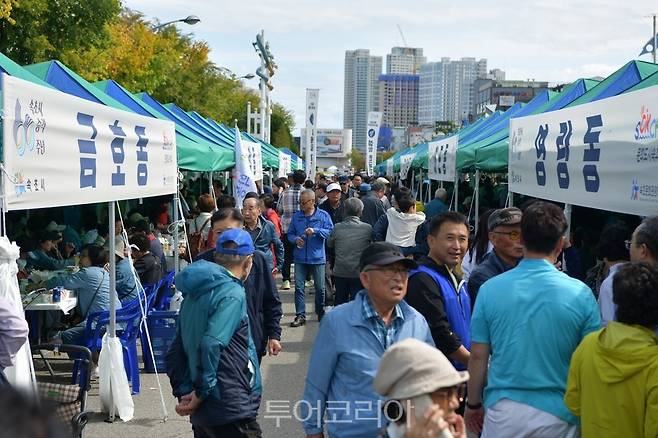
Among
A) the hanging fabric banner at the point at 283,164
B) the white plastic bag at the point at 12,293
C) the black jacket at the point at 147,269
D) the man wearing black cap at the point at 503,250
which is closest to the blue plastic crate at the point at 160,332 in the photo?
the black jacket at the point at 147,269

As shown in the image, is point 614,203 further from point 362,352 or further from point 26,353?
point 26,353

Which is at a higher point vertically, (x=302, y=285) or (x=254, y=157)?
(x=254, y=157)

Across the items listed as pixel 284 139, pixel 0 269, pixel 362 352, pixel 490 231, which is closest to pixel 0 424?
pixel 362 352

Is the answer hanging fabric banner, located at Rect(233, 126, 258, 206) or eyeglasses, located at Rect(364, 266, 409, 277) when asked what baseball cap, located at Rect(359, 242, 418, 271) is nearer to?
eyeglasses, located at Rect(364, 266, 409, 277)

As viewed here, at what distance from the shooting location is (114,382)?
23.0 feet

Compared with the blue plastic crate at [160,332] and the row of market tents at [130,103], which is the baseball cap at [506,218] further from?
the blue plastic crate at [160,332]

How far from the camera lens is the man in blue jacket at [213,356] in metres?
4.27

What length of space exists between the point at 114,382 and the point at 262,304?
1.99 meters

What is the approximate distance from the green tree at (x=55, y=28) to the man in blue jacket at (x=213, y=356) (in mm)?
15715

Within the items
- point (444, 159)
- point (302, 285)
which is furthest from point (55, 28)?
point (302, 285)

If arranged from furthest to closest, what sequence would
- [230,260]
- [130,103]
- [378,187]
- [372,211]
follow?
[378,187] → [372,211] → [130,103] → [230,260]

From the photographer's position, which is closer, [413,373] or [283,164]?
[413,373]

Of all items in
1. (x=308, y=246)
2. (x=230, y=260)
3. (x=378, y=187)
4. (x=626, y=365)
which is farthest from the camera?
(x=378, y=187)

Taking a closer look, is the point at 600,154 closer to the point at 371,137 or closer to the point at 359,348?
the point at 359,348
